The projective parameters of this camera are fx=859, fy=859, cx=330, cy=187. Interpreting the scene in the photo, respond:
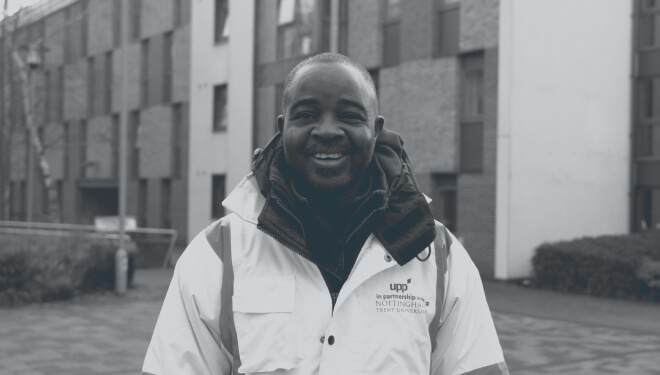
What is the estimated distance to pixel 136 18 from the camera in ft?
103

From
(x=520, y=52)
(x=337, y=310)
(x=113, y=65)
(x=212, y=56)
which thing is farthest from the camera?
(x=113, y=65)

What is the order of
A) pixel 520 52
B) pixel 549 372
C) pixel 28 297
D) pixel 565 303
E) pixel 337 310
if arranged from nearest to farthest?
pixel 337 310 < pixel 549 372 < pixel 28 297 < pixel 565 303 < pixel 520 52

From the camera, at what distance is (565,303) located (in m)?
14.0

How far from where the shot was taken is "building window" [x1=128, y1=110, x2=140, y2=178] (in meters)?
31.0

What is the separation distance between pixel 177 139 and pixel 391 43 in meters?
11.3

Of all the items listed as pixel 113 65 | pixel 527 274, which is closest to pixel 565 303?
pixel 527 274

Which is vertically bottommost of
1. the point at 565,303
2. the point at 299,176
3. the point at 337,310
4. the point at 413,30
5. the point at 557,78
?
the point at 565,303

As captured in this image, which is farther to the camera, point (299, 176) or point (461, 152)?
point (461, 152)

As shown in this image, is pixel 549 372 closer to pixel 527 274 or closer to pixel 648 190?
pixel 527 274

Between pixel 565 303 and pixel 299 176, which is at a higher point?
pixel 299 176

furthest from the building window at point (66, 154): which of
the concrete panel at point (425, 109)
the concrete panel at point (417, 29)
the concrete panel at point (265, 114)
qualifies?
the concrete panel at point (417, 29)

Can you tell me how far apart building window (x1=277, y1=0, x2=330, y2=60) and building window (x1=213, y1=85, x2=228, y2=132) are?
9.87 ft

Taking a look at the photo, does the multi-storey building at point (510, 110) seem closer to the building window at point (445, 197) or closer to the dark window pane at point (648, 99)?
the building window at point (445, 197)

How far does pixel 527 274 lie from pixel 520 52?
437cm
